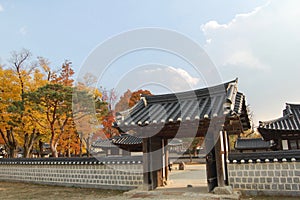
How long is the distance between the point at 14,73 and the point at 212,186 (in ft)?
54.4

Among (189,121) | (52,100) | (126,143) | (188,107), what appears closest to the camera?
(189,121)

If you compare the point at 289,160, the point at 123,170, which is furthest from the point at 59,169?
the point at 289,160

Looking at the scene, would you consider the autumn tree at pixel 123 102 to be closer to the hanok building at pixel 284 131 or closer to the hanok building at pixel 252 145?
the hanok building at pixel 252 145

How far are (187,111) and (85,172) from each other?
5856 mm

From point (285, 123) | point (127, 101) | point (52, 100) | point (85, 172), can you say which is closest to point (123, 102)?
point (127, 101)

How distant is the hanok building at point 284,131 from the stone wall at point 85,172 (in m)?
6.27

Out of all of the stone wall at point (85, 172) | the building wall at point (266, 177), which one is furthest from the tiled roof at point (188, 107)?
the stone wall at point (85, 172)

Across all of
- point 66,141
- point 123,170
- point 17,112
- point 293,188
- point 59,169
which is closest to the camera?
point 293,188

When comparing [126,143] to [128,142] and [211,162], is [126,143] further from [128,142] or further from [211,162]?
[211,162]

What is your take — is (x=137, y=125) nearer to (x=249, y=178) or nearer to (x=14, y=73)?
(x=249, y=178)

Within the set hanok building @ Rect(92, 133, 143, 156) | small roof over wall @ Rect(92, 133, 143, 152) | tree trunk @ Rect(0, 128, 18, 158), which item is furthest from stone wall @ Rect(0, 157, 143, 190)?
small roof over wall @ Rect(92, 133, 143, 152)

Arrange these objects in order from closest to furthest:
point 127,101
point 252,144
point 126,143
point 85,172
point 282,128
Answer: point 85,172
point 282,128
point 126,143
point 252,144
point 127,101

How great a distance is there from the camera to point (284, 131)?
11594 mm

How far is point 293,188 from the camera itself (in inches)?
305
